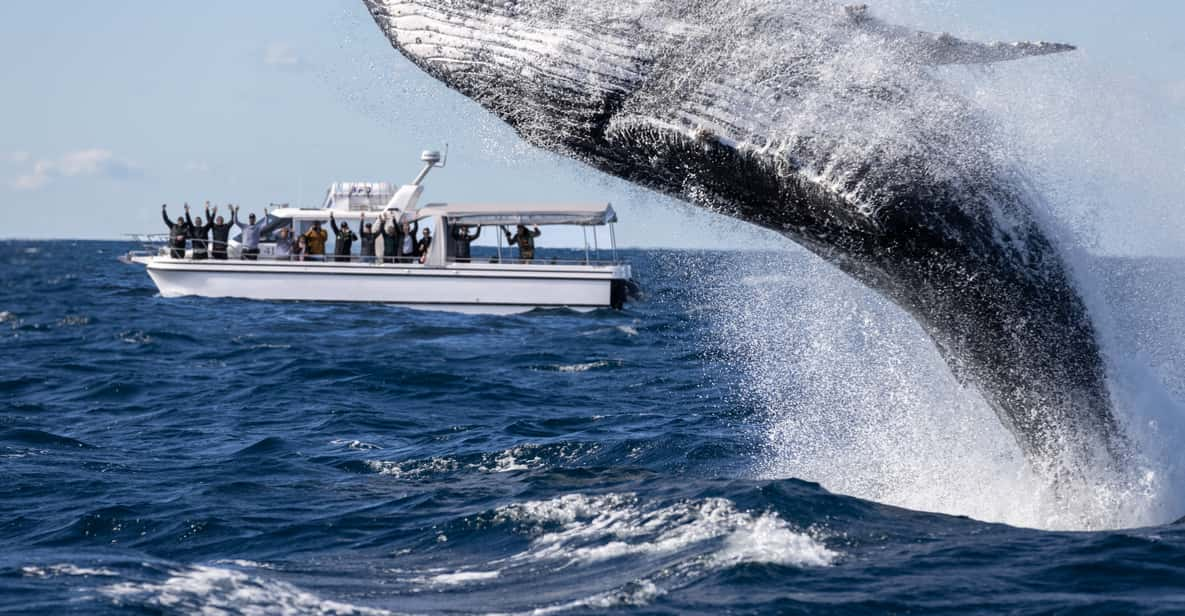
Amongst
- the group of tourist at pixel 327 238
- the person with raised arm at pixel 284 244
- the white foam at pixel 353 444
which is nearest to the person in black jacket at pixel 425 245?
the group of tourist at pixel 327 238

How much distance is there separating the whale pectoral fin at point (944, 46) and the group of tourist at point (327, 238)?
86.2ft

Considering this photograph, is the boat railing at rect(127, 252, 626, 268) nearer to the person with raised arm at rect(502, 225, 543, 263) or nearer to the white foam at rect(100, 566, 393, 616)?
the person with raised arm at rect(502, 225, 543, 263)

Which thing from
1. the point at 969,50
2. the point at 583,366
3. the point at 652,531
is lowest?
the point at 583,366

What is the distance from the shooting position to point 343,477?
31.2 ft

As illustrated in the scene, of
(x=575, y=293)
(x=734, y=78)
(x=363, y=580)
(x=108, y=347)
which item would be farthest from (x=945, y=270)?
(x=575, y=293)

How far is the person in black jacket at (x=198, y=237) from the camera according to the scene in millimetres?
34031

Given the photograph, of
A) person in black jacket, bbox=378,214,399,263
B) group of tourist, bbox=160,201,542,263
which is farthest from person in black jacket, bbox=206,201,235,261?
person in black jacket, bbox=378,214,399,263

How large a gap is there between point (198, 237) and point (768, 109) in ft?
104

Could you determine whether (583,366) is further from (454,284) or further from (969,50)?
(969,50)

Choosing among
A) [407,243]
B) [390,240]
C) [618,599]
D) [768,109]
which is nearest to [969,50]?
[768,109]

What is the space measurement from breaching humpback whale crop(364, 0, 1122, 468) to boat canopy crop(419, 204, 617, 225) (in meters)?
25.9

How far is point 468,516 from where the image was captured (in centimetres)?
764

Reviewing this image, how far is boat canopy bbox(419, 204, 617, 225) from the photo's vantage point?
104 ft

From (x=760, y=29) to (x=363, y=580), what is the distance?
129 inches
